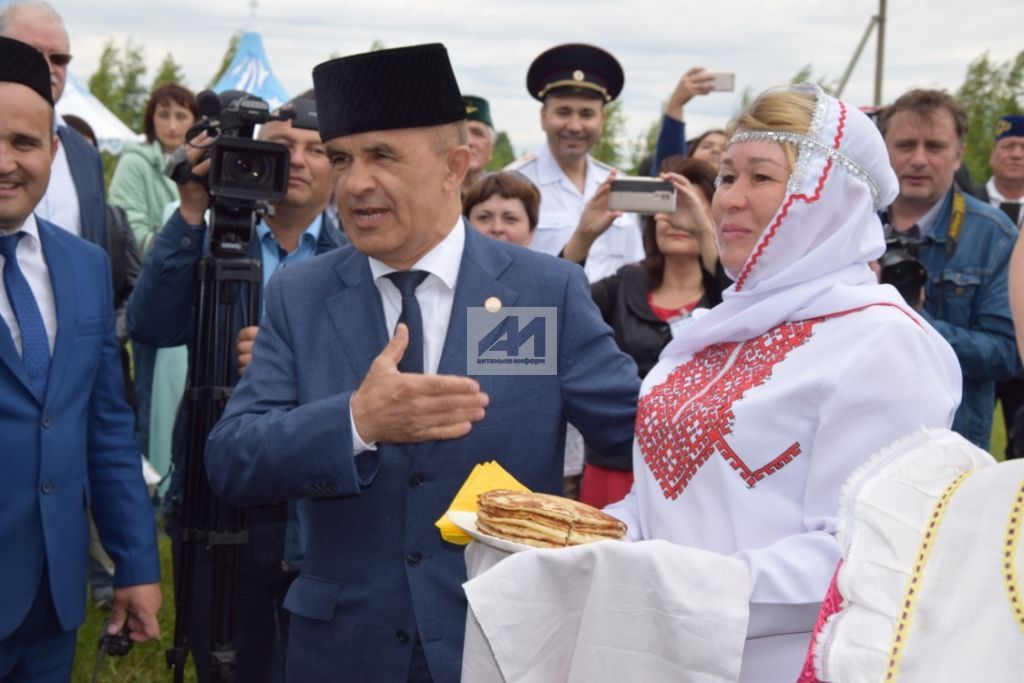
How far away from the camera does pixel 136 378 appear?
6.35 meters

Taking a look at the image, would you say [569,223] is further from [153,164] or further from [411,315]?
→ [153,164]

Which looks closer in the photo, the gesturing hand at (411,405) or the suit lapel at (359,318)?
the gesturing hand at (411,405)

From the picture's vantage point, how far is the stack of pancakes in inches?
76.7

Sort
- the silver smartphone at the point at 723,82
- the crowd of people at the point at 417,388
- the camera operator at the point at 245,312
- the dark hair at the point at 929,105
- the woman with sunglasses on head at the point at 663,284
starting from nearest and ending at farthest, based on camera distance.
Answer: the crowd of people at the point at 417,388
the camera operator at the point at 245,312
the woman with sunglasses on head at the point at 663,284
the dark hair at the point at 929,105
the silver smartphone at the point at 723,82

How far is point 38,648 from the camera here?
281cm

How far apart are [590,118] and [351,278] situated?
330cm

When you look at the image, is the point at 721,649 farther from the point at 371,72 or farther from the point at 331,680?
the point at 371,72

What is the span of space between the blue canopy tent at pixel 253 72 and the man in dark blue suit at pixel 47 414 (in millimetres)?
13836

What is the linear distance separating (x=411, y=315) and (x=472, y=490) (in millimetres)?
522

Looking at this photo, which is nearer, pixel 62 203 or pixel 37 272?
pixel 37 272

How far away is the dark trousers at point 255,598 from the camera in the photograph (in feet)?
11.5

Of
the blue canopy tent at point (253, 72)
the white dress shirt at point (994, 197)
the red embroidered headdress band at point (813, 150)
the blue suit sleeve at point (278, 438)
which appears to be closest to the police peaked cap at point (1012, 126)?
the white dress shirt at point (994, 197)

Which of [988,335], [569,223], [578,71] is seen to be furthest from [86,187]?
[988,335]

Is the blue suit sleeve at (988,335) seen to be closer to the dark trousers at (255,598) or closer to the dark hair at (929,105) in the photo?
the dark hair at (929,105)
